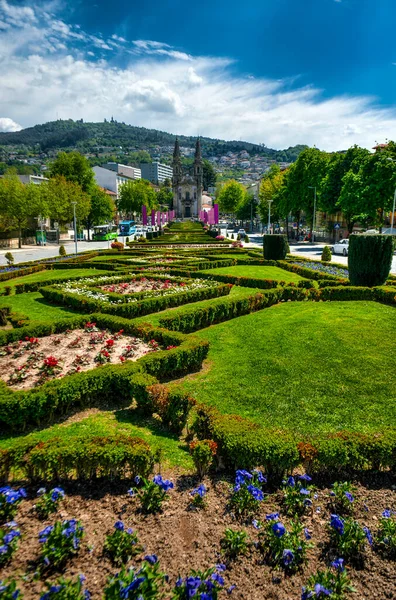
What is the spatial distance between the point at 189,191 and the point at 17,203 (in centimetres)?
8072

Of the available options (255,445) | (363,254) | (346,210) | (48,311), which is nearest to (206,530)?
(255,445)

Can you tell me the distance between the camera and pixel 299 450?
4.95 m

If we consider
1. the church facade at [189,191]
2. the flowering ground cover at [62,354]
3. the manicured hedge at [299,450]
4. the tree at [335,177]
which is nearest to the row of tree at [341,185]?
the tree at [335,177]

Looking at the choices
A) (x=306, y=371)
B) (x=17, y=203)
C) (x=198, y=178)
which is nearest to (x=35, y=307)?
(x=306, y=371)

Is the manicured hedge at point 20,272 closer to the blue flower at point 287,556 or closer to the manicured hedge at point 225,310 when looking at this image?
the manicured hedge at point 225,310

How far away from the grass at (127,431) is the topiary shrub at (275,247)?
71.5ft

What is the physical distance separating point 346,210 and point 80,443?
40.4m

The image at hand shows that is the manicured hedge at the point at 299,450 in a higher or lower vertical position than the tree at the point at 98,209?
lower

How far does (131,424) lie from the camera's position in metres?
6.38

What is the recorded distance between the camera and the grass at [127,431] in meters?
5.50

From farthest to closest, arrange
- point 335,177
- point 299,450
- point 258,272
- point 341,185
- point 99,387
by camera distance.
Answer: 1. point 335,177
2. point 341,185
3. point 258,272
4. point 99,387
5. point 299,450

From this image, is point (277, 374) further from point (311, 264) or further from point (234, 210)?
point (234, 210)

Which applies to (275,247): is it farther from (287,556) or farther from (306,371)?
(287,556)

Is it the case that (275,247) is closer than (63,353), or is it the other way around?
(63,353)
